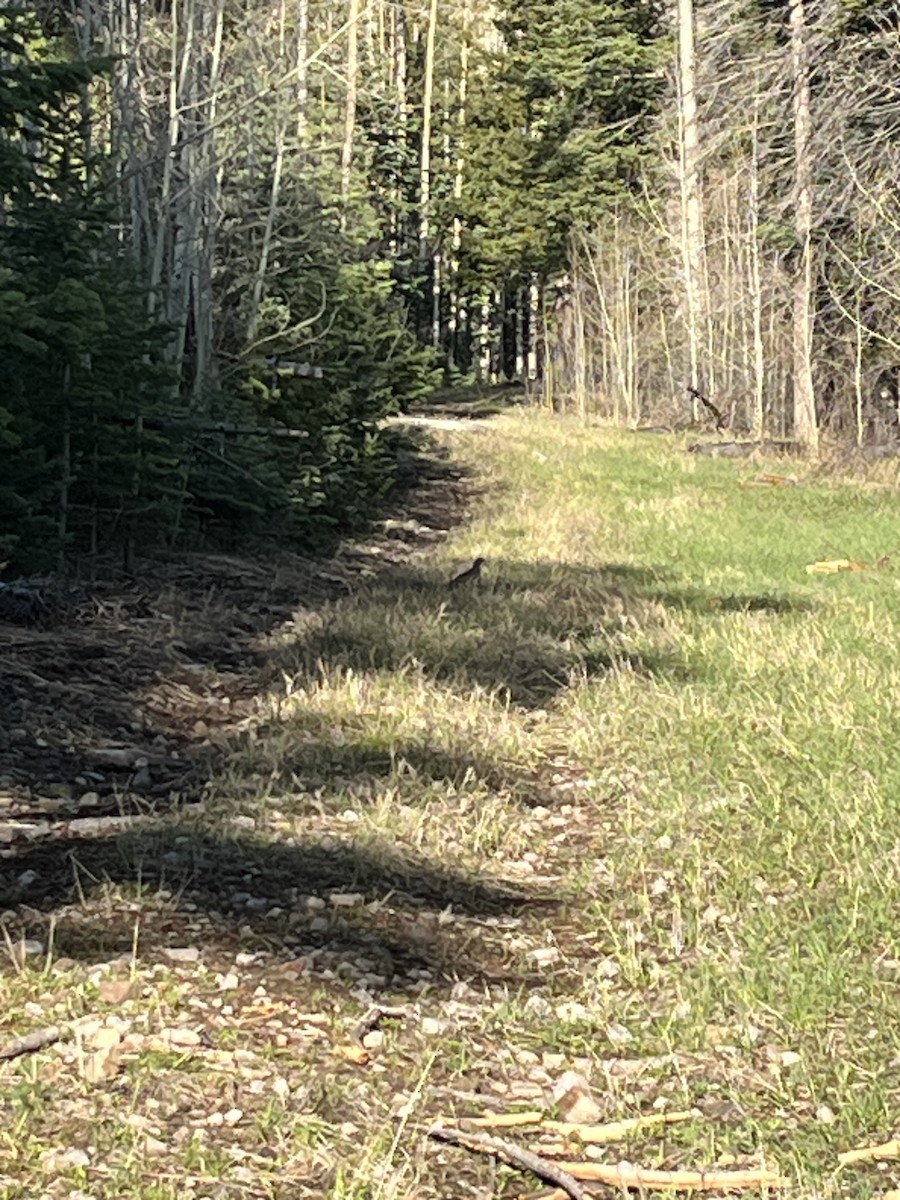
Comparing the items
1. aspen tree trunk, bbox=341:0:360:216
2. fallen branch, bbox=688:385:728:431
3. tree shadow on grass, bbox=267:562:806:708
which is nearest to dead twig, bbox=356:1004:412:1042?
tree shadow on grass, bbox=267:562:806:708

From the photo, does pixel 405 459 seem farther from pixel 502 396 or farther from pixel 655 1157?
pixel 502 396

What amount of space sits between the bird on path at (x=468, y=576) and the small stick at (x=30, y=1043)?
22.3ft

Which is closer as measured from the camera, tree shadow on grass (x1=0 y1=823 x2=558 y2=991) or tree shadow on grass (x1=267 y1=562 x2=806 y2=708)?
tree shadow on grass (x1=0 y1=823 x2=558 y2=991)

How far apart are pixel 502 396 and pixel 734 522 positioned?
27.3 meters

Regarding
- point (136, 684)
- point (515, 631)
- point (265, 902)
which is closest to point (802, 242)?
point (515, 631)

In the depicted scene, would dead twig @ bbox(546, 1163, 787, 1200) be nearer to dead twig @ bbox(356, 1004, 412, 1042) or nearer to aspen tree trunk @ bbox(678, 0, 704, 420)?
dead twig @ bbox(356, 1004, 412, 1042)

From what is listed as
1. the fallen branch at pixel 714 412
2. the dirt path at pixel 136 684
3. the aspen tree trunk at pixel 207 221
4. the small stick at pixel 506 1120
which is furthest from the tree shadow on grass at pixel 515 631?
the fallen branch at pixel 714 412

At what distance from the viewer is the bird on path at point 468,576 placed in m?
9.83

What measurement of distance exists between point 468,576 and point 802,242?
47.3ft

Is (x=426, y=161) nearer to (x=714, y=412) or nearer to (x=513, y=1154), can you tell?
(x=714, y=412)

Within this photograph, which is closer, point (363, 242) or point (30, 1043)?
point (30, 1043)

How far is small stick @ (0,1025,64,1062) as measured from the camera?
2995 millimetres

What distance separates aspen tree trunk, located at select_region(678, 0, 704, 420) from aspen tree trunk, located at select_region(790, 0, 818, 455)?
11.1 ft

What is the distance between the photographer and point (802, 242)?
2231 cm
